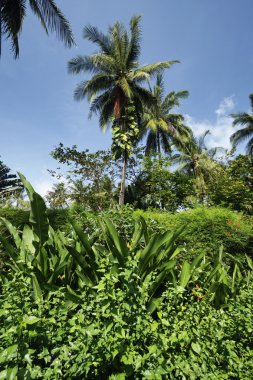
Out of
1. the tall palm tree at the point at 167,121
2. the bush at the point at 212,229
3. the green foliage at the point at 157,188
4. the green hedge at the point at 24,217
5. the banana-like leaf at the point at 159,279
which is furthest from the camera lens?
the tall palm tree at the point at 167,121

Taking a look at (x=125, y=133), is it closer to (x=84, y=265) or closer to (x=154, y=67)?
(x=154, y=67)

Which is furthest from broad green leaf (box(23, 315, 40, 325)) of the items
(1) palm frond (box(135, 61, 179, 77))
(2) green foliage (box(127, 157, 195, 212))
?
(1) palm frond (box(135, 61, 179, 77))

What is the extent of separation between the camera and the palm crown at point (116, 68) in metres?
15.3

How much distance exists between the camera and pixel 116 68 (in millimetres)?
15500

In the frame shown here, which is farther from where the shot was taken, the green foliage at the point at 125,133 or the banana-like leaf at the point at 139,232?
the green foliage at the point at 125,133

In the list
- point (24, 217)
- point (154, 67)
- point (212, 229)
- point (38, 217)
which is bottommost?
point (212, 229)

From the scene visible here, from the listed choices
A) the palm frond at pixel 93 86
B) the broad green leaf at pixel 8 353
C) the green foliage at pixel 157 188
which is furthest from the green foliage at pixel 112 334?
the palm frond at pixel 93 86

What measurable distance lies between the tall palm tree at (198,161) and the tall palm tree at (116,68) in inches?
332

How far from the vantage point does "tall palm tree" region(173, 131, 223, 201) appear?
23188 mm

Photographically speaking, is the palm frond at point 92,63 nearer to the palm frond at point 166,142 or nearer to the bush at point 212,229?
the palm frond at point 166,142

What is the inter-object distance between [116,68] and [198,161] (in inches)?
492

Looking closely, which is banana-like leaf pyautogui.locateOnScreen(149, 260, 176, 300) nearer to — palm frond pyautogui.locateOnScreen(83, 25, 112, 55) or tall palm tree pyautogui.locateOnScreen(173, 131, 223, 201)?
palm frond pyautogui.locateOnScreen(83, 25, 112, 55)

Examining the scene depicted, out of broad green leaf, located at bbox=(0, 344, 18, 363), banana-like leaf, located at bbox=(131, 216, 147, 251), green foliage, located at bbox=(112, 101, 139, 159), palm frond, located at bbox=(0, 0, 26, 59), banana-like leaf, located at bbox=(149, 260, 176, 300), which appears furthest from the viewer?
green foliage, located at bbox=(112, 101, 139, 159)

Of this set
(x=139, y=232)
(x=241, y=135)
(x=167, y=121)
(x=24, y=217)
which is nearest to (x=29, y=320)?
(x=139, y=232)
